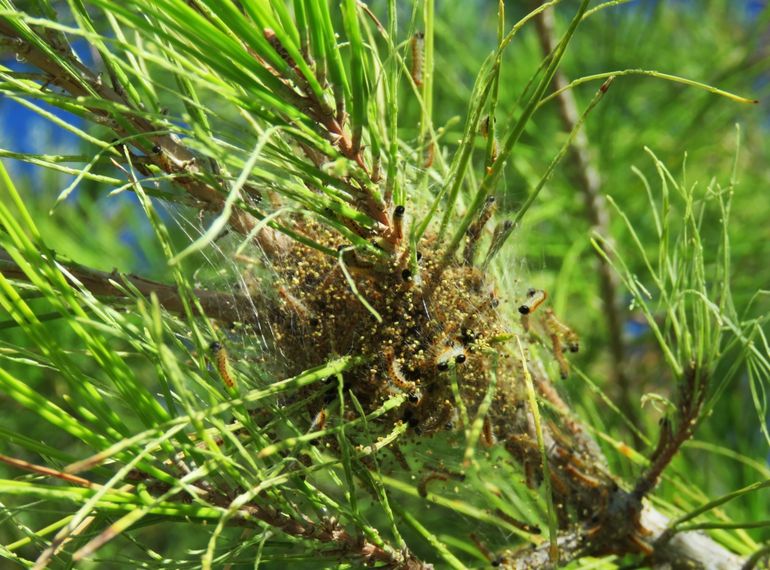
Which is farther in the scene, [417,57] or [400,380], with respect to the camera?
[417,57]

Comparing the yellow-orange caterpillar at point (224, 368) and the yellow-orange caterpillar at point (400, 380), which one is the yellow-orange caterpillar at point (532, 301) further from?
the yellow-orange caterpillar at point (224, 368)

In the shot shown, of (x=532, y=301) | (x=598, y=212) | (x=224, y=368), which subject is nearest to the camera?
(x=224, y=368)

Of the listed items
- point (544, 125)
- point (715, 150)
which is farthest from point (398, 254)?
point (715, 150)

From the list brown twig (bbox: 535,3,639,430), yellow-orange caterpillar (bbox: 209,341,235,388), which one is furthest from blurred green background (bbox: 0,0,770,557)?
yellow-orange caterpillar (bbox: 209,341,235,388)

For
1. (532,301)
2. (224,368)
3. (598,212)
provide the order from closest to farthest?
(224,368)
(532,301)
(598,212)

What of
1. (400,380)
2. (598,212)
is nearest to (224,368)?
(400,380)

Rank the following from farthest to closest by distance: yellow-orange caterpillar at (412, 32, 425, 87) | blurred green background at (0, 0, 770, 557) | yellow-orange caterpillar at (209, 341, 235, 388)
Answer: blurred green background at (0, 0, 770, 557), yellow-orange caterpillar at (412, 32, 425, 87), yellow-orange caterpillar at (209, 341, 235, 388)

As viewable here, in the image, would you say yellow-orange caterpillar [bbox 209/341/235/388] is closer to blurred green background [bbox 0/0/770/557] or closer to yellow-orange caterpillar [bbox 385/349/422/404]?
yellow-orange caterpillar [bbox 385/349/422/404]

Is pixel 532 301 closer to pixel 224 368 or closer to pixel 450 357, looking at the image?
pixel 450 357

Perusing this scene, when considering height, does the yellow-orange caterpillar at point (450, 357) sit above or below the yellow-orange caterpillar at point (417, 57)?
below

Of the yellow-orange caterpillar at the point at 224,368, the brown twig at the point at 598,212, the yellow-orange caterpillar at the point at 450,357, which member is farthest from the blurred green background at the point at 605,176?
the yellow-orange caterpillar at the point at 224,368

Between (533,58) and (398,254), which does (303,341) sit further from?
(533,58)
